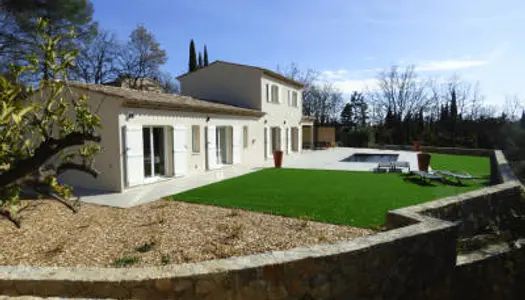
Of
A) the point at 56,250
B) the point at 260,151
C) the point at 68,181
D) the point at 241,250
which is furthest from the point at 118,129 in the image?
the point at 260,151

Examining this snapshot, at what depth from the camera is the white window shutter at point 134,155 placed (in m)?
11.8

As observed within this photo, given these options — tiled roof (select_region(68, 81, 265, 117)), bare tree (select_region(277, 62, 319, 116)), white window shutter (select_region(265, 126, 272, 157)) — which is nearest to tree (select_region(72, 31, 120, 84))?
white window shutter (select_region(265, 126, 272, 157))

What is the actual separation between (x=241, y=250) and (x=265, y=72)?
17.7 metres

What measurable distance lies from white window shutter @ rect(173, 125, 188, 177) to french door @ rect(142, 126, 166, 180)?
48 cm

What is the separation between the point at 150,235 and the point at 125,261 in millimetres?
1348

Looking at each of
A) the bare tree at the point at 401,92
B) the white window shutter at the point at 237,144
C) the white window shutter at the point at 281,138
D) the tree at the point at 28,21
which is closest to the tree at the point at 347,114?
the bare tree at the point at 401,92

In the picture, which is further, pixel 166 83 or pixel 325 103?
pixel 325 103

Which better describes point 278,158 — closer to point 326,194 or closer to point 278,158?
point 278,158

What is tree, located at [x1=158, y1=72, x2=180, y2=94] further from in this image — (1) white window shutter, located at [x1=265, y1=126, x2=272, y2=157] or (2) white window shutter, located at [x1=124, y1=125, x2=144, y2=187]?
(2) white window shutter, located at [x1=124, y1=125, x2=144, y2=187]

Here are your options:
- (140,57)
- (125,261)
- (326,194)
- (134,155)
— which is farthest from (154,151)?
(140,57)

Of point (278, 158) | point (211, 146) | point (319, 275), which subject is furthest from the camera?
point (278, 158)

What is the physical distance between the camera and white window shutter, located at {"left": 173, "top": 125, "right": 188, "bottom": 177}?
1404 centimetres

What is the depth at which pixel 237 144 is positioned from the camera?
62.8 ft

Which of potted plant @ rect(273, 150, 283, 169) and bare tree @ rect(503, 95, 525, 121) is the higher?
bare tree @ rect(503, 95, 525, 121)
